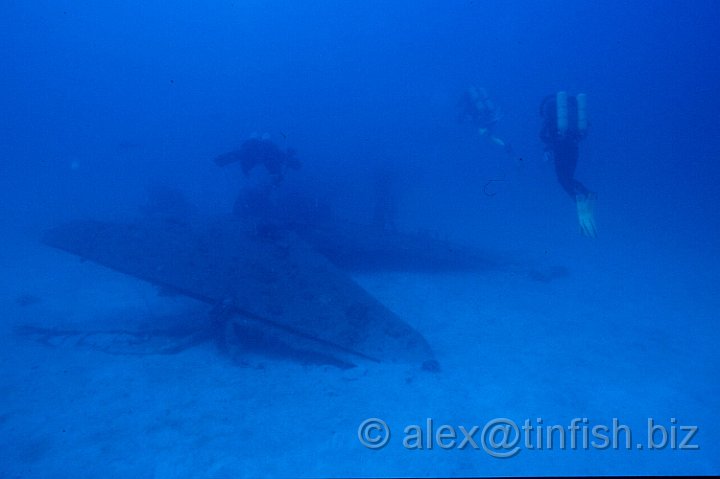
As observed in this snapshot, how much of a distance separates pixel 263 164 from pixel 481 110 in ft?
28.0

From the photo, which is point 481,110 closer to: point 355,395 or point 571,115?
point 571,115

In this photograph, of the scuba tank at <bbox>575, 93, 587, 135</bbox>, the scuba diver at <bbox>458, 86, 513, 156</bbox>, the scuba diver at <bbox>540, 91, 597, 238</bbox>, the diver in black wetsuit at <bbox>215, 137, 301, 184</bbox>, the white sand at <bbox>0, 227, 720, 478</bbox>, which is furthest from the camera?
the scuba diver at <bbox>458, 86, 513, 156</bbox>

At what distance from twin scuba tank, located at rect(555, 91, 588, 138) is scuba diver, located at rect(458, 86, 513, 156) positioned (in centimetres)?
566

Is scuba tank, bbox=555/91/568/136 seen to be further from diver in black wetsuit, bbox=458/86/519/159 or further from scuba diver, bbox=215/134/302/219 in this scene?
scuba diver, bbox=215/134/302/219

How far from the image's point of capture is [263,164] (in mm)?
10117

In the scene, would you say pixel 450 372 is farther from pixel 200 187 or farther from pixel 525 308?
pixel 200 187

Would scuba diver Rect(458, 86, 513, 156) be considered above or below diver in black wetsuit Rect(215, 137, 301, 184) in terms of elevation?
above

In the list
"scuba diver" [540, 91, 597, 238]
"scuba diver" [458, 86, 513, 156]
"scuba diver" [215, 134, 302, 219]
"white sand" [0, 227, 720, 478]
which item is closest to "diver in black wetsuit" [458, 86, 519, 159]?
"scuba diver" [458, 86, 513, 156]

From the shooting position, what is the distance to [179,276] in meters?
5.98

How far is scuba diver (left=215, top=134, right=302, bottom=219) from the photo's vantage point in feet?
31.7

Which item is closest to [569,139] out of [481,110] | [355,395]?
[481,110]

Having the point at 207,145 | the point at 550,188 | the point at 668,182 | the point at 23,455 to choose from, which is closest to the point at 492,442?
the point at 23,455

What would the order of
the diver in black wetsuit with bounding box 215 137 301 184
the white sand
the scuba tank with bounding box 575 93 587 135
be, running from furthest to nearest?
1. the diver in black wetsuit with bounding box 215 137 301 184
2. the scuba tank with bounding box 575 93 587 135
3. the white sand

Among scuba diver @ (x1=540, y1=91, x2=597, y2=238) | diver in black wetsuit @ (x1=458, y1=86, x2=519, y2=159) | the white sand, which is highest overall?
diver in black wetsuit @ (x1=458, y1=86, x2=519, y2=159)
